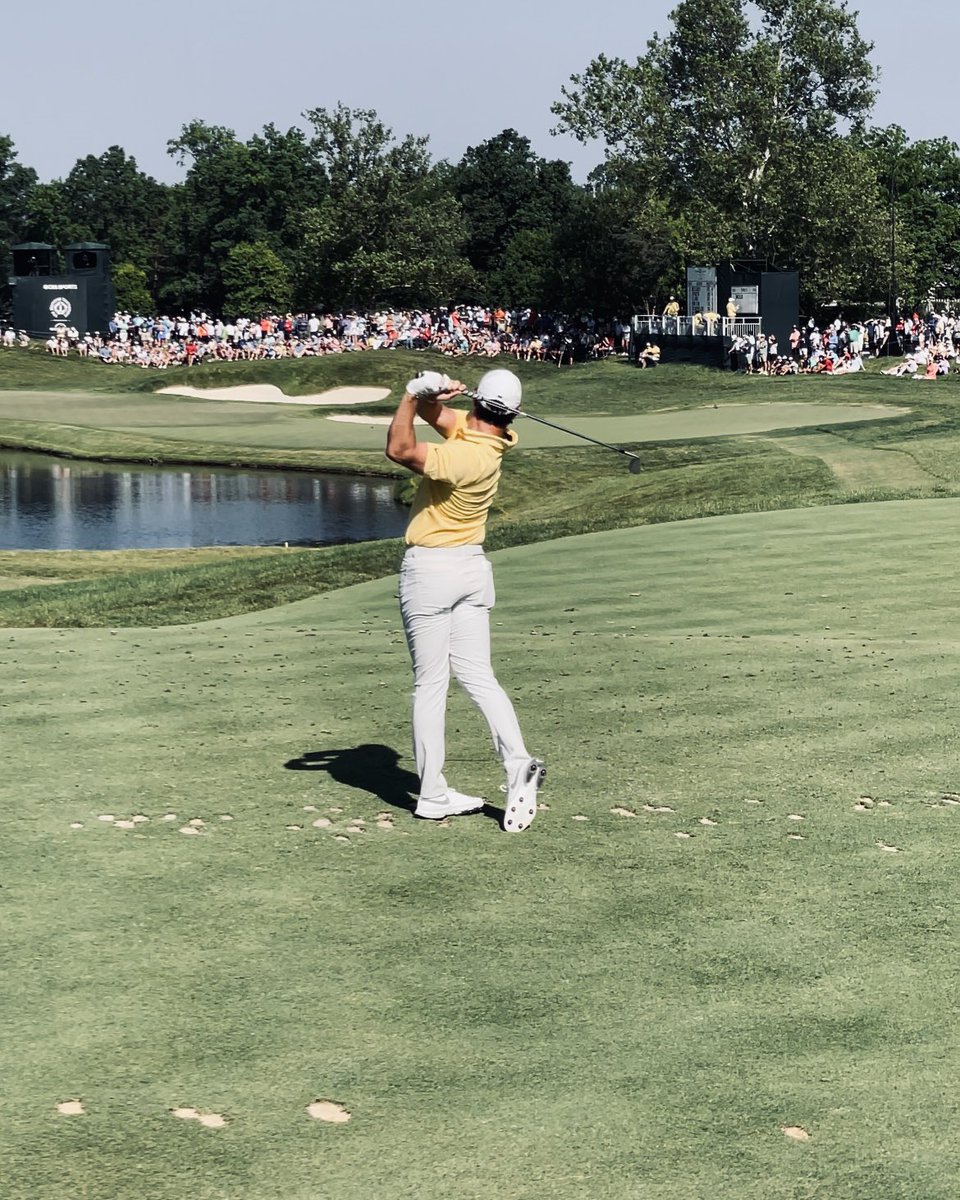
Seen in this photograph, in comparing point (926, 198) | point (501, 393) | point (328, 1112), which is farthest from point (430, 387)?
point (926, 198)

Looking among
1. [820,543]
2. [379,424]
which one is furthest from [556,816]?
[379,424]

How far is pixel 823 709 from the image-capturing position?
1198 cm

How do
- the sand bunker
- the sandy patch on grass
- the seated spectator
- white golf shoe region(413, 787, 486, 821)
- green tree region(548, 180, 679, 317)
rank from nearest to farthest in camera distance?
white golf shoe region(413, 787, 486, 821)
the sandy patch on grass
the sand bunker
the seated spectator
green tree region(548, 180, 679, 317)

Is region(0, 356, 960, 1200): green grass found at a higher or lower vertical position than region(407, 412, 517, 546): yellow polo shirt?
lower

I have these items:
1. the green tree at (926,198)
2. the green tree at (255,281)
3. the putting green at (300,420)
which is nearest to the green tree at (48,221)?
the green tree at (255,281)

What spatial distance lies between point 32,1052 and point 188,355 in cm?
7751

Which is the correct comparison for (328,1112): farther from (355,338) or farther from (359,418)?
(355,338)

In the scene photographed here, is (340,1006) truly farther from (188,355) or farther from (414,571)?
(188,355)

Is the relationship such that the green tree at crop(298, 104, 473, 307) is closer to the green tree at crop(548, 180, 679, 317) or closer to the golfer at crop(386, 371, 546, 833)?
the green tree at crop(548, 180, 679, 317)

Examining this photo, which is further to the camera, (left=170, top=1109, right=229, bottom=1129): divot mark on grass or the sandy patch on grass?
the sandy patch on grass

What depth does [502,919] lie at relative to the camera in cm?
790

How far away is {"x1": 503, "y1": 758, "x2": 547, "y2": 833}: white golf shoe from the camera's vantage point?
30.1ft

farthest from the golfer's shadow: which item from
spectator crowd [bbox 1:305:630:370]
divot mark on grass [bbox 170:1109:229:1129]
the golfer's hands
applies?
spectator crowd [bbox 1:305:630:370]

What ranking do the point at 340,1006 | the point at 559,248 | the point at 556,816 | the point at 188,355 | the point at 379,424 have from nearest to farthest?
the point at 340,1006 < the point at 556,816 < the point at 379,424 < the point at 188,355 < the point at 559,248
